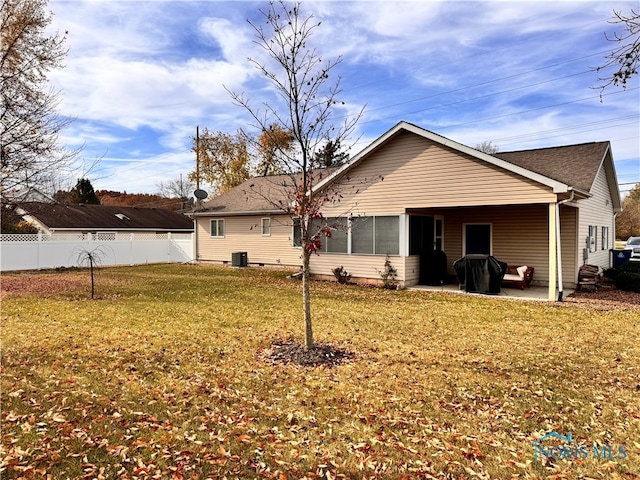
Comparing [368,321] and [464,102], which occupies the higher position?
[464,102]

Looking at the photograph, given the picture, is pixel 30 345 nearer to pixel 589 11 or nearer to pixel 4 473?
pixel 4 473

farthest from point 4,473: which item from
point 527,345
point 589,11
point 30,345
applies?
point 589,11

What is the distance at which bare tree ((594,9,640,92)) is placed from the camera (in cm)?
416

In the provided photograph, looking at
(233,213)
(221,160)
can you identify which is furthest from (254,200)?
(221,160)

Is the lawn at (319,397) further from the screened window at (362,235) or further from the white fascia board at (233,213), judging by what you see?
the white fascia board at (233,213)

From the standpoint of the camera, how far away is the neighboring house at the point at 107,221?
2547 cm

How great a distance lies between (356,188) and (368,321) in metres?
6.48

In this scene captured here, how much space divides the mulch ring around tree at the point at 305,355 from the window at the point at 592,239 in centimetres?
1181

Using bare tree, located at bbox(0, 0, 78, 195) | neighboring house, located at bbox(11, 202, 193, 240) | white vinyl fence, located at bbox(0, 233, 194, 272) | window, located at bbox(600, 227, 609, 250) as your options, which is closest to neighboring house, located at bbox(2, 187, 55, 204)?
bare tree, located at bbox(0, 0, 78, 195)

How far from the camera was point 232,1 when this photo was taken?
6836 mm

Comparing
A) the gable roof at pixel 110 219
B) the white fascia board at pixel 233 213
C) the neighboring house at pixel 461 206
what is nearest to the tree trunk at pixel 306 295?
the neighboring house at pixel 461 206

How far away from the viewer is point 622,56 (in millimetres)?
4242

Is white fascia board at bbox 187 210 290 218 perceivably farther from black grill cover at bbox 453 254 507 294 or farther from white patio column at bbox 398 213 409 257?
black grill cover at bbox 453 254 507 294

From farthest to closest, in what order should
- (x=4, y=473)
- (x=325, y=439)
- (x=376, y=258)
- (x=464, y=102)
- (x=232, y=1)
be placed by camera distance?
(x=464, y=102)
(x=376, y=258)
(x=232, y=1)
(x=325, y=439)
(x=4, y=473)
